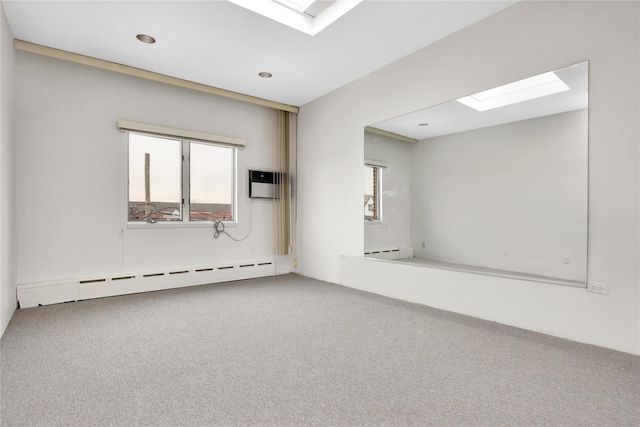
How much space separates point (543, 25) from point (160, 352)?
411 centimetres

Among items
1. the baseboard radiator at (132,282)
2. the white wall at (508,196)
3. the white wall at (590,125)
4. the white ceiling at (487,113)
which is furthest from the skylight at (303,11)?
the baseboard radiator at (132,282)

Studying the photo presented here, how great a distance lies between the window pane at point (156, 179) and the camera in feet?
14.2

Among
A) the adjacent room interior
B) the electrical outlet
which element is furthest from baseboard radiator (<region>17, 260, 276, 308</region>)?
the electrical outlet

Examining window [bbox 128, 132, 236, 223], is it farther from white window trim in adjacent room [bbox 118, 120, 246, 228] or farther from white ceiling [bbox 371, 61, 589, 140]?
white ceiling [bbox 371, 61, 589, 140]

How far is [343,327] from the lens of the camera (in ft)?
9.41

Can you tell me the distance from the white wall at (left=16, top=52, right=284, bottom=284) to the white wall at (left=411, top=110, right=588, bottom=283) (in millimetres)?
3261

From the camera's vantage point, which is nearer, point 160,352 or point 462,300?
point 160,352

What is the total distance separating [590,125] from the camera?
2.49 m

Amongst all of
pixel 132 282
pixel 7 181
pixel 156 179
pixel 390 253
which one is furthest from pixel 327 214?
pixel 7 181

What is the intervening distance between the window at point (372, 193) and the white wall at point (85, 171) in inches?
95.2

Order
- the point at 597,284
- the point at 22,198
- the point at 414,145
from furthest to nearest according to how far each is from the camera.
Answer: the point at 414,145
the point at 22,198
the point at 597,284

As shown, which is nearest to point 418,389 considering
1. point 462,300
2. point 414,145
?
point 462,300

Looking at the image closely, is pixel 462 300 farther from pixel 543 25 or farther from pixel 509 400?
pixel 543 25

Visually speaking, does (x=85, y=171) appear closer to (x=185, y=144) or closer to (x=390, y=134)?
(x=185, y=144)
